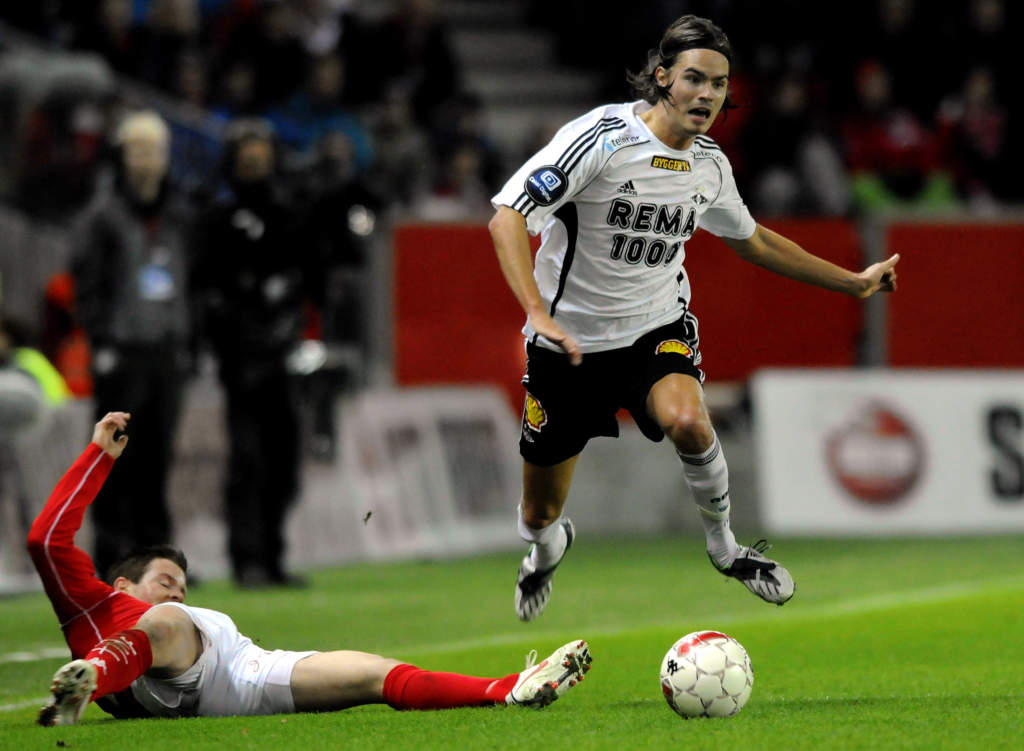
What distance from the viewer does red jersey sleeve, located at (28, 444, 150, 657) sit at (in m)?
6.23

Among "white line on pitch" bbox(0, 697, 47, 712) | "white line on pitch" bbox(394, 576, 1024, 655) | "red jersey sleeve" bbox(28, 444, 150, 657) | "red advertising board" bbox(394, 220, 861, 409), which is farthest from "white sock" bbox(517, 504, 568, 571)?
"red advertising board" bbox(394, 220, 861, 409)

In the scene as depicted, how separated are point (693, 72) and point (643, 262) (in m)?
0.78

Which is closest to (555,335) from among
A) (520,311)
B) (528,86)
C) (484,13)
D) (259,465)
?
(259,465)

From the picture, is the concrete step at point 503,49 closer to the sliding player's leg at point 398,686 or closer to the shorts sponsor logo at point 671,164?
the shorts sponsor logo at point 671,164

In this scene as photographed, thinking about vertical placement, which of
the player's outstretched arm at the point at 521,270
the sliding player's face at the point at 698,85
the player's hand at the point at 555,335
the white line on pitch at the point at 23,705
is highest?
the sliding player's face at the point at 698,85

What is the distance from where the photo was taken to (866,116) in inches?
710

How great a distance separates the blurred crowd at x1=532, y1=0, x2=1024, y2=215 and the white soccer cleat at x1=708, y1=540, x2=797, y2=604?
927cm

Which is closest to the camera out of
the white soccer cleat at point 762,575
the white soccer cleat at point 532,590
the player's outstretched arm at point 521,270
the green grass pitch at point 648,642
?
the green grass pitch at point 648,642

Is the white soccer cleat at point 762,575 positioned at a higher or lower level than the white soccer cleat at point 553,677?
higher

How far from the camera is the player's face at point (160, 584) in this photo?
6.52 m

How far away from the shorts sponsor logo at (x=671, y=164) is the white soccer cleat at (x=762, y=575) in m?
1.48

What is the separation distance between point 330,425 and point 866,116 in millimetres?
7638

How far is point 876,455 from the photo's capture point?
14602 mm

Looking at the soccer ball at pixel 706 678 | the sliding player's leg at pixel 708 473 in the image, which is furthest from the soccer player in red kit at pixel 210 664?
the sliding player's leg at pixel 708 473
